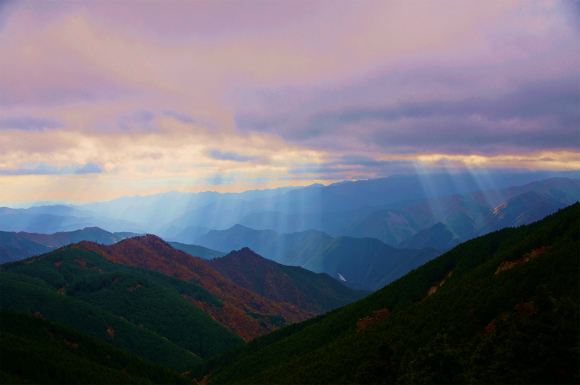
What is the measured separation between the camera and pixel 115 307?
14912cm

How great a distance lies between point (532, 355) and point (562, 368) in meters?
3.33

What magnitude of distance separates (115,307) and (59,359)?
10174 cm

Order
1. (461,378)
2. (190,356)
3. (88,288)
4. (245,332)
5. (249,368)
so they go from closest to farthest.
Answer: (461,378)
(249,368)
(190,356)
(88,288)
(245,332)

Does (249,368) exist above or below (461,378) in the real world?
below

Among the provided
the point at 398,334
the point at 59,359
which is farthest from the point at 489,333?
the point at 59,359

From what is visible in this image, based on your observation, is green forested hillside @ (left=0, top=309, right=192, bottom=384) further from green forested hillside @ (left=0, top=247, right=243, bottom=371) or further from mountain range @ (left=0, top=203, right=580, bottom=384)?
green forested hillside @ (left=0, top=247, right=243, bottom=371)

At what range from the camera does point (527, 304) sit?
140 feet

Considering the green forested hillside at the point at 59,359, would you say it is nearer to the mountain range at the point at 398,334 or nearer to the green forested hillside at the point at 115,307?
the mountain range at the point at 398,334

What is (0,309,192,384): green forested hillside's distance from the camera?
52406 mm

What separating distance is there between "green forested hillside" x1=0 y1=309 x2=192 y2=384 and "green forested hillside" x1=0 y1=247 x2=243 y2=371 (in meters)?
48.0

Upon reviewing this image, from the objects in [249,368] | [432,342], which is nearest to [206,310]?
[249,368]

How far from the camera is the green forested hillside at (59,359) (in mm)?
52406

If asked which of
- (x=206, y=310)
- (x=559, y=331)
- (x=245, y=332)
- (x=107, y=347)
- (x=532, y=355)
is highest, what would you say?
(x=559, y=331)

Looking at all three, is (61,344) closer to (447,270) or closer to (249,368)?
(249,368)
